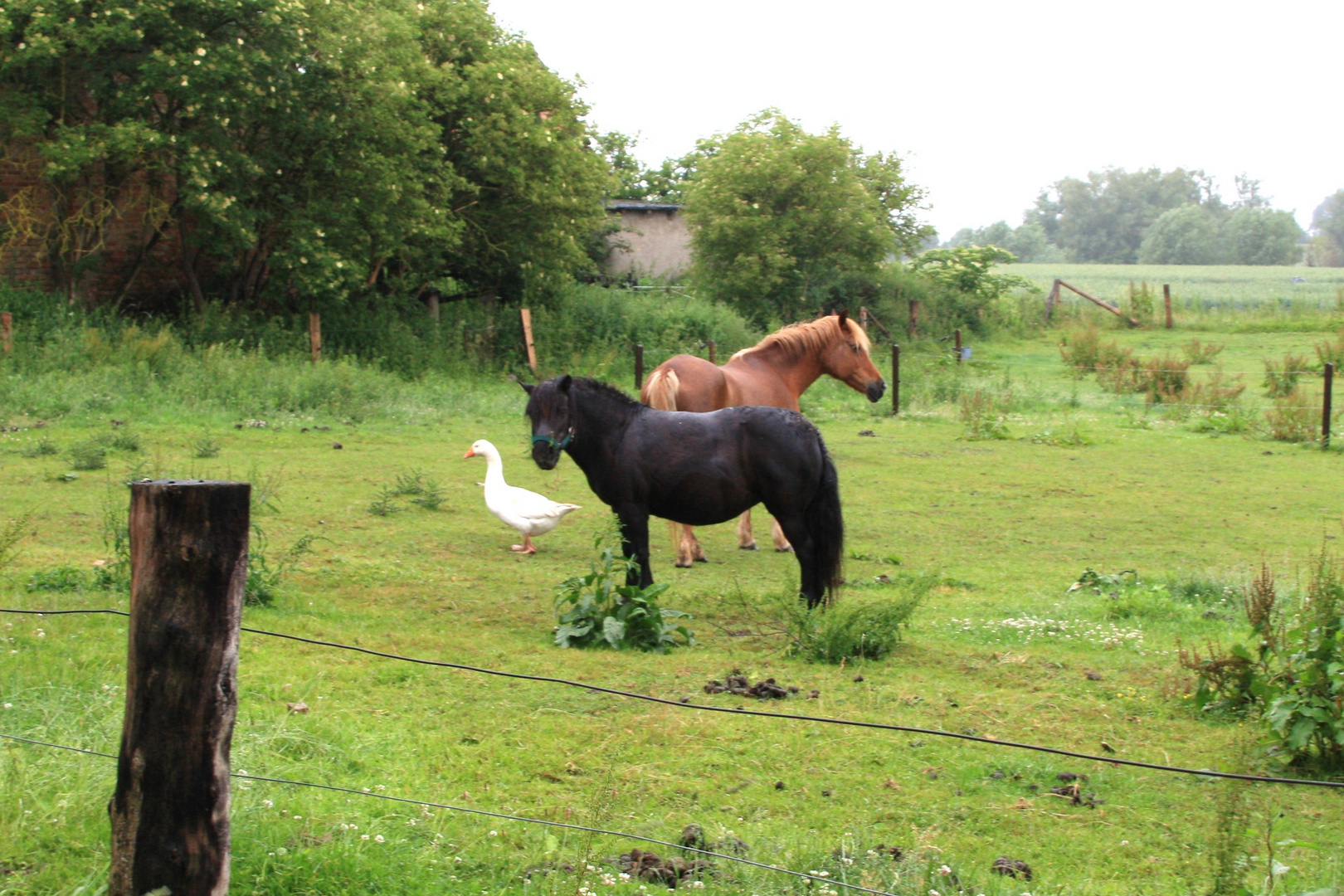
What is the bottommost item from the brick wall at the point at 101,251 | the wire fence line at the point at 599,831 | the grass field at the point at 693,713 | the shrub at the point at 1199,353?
the grass field at the point at 693,713

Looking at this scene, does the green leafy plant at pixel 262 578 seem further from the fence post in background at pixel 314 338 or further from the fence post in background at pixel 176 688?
the fence post in background at pixel 314 338

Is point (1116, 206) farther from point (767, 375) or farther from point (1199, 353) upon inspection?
point (767, 375)

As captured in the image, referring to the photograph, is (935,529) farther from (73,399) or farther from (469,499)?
(73,399)

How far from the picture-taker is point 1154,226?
108 metres

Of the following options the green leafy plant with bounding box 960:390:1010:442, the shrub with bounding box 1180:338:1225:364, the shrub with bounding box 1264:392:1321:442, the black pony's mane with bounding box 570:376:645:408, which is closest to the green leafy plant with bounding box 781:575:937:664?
the black pony's mane with bounding box 570:376:645:408

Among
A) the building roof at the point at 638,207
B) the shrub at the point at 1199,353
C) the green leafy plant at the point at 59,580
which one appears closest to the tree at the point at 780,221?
the building roof at the point at 638,207

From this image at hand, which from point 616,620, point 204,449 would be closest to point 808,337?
point 616,620

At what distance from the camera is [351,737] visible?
4668 mm

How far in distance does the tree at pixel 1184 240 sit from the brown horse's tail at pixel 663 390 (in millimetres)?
103026

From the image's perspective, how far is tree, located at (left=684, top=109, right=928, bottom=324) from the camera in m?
31.2

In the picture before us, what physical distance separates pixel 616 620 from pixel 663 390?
3191mm

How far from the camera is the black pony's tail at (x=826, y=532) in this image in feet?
24.3

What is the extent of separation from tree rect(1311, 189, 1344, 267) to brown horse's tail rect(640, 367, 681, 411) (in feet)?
423

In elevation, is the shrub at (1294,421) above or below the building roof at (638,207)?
below
